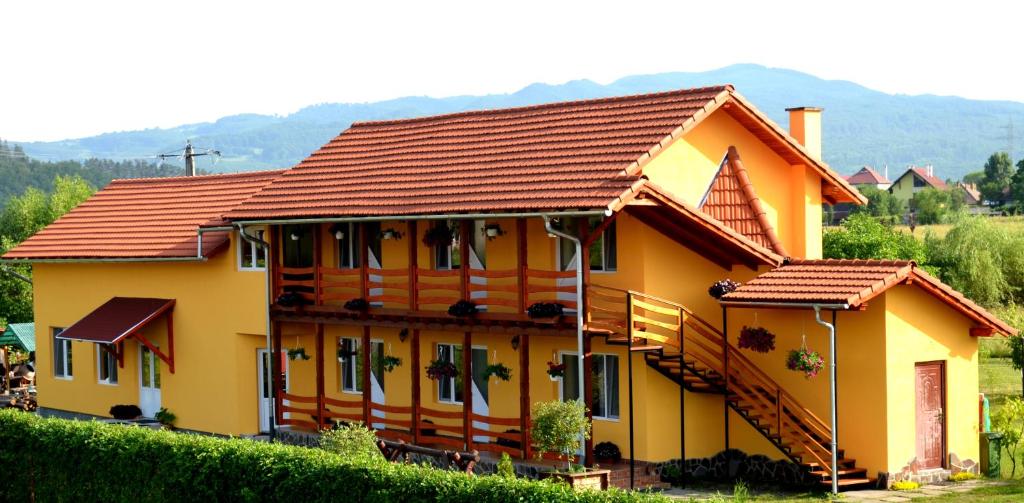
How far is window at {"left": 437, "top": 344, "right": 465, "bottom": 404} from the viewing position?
96.1 ft

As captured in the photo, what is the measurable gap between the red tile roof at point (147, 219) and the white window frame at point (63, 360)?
7.69 ft

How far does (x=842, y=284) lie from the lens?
2398 centimetres

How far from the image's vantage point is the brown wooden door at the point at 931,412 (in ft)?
81.8

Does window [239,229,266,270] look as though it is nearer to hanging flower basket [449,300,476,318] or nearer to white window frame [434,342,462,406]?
white window frame [434,342,462,406]

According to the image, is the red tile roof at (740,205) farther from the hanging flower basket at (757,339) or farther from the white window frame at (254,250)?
the white window frame at (254,250)

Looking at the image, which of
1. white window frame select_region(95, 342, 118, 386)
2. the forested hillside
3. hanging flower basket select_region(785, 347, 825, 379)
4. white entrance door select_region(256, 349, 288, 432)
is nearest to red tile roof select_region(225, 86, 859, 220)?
white entrance door select_region(256, 349, 288, 432)

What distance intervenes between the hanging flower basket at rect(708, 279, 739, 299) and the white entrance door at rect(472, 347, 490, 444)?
5.02 metres

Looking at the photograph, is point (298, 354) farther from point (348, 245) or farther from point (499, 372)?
point (499, 372)

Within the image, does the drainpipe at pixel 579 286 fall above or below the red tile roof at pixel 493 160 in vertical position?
below

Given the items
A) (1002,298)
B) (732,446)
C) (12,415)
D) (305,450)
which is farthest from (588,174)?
(1002,298)

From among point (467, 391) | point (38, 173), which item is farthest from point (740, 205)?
point (38, 173)

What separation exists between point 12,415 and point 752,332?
13163 mm

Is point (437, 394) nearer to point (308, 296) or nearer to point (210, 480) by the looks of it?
point (308, 296)

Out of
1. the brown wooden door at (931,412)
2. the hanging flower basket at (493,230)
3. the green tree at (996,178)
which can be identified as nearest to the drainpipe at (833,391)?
the brown wooden door at (931,412)
